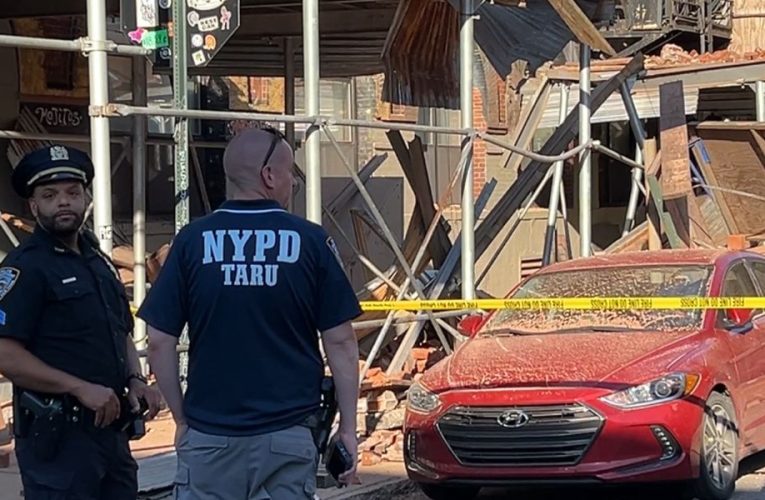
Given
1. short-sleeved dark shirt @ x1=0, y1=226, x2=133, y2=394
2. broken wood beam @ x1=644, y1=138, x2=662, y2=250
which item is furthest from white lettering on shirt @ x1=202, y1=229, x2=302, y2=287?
broken wood beam @ x1=644, y1=138, x2=662, y2=250

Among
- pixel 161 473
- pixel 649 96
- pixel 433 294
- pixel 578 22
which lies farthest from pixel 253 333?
pixel 649 96

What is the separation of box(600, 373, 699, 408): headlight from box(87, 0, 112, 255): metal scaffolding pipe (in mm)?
2945

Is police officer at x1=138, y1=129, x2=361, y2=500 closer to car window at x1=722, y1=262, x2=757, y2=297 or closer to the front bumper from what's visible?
the front bumper

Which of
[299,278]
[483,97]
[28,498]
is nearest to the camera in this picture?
[299,278]

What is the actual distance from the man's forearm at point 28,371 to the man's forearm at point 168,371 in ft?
1.34

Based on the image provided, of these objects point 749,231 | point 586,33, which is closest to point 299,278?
point 586,33

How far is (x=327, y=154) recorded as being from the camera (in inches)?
675

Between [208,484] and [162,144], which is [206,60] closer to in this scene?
[208,484]

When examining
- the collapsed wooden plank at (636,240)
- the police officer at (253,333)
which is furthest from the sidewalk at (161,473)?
the collapsed wooden plank at (636,240)

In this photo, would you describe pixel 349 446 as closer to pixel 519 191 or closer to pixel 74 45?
pixel 74 45

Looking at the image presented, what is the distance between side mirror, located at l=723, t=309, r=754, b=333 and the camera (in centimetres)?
804

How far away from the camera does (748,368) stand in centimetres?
801

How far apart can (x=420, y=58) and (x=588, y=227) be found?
2663 millimetres

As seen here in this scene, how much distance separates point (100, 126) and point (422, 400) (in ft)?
8.19
